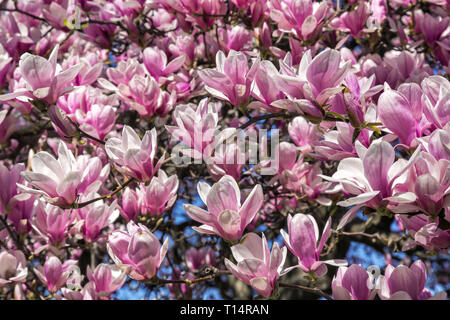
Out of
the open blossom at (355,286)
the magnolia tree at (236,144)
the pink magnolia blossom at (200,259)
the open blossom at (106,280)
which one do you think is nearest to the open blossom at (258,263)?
the magnolia tree at (236,144)

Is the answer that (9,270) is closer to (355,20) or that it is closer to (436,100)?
(436,100)

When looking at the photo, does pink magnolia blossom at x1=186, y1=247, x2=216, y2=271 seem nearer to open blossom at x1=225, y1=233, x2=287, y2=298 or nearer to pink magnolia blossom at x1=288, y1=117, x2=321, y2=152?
pink magnolia blossom at x1=288, y1=117, x2=321, y2=152

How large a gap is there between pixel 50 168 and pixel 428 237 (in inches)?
42.9

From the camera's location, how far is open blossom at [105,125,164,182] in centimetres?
133

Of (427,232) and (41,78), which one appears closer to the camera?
(427,232)

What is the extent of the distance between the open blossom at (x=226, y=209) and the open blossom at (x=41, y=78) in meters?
0.57

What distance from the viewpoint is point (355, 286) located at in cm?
118

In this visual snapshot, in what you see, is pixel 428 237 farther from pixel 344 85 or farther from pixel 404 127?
pixel 344 85

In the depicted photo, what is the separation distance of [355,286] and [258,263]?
10.5 inches

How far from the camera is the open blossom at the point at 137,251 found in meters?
1.20

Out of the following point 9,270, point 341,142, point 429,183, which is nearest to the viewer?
point 429,183

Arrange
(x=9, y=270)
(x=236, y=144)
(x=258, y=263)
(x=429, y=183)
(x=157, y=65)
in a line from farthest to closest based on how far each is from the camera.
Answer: (x=157, y=65) → (x=9, y=270) → (x=236, y=144) → (x=258, y=263) → (x=429, y=183)

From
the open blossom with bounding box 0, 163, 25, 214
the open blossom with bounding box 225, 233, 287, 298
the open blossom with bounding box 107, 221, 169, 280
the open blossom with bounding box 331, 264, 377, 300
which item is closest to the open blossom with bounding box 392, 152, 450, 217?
the open blossom with bounding box 331, 264, 377, 300

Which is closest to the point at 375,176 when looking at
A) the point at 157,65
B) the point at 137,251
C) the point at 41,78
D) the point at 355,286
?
the point at 355,286
